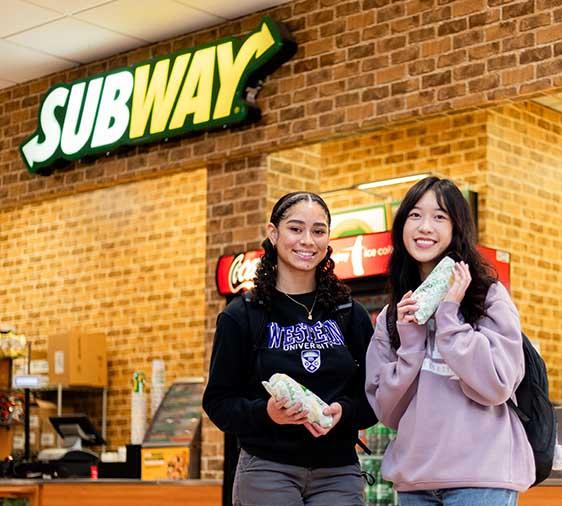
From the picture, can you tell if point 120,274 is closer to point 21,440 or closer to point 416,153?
point 21,440

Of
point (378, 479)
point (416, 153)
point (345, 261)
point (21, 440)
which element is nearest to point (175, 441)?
point (378, 479)

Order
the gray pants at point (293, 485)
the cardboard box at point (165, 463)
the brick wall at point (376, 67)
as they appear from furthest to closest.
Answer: the cardboard box at point (165, 463) → the brick wall at point (376, 67) → the gray pants at point (293, 485)

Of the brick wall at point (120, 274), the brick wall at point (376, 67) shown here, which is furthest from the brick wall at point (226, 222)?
the brick wall at point (120, 274)

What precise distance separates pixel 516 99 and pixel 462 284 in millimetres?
3945

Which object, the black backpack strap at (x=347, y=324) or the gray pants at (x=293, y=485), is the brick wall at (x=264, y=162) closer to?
the black backpack strap at (x=347, y=324)

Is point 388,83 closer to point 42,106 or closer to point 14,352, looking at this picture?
point 42,106

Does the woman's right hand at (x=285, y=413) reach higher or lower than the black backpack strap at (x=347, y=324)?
lower

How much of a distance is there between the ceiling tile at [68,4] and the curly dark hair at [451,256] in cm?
515

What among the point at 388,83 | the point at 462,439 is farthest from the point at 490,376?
the point at 388,83

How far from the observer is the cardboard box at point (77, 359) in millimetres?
11117

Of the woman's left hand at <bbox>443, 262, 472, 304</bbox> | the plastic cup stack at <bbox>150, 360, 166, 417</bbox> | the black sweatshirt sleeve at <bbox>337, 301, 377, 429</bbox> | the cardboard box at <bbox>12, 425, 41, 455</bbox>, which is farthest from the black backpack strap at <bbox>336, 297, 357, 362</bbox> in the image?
the cardboard box at <bbox>12, 425, 41, 455</bbox>

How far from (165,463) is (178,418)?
1.51ft

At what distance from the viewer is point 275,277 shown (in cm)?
339

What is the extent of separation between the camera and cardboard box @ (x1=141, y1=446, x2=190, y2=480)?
816cm
